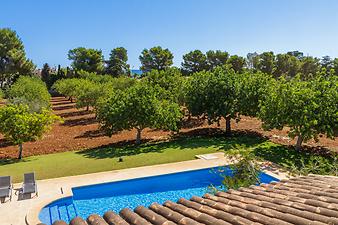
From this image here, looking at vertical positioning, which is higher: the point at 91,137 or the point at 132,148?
the point at 91,137

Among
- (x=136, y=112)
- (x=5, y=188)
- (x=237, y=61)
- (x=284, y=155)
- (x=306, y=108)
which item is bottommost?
(x=284, y=155)

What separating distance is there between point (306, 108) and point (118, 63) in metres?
77.5

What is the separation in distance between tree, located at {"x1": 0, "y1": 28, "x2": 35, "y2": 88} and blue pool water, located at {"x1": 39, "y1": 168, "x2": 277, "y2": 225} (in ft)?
189

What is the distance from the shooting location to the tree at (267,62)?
74062mm

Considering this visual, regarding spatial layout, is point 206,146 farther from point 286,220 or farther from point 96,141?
point 286,220

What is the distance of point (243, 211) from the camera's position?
5.02 metres

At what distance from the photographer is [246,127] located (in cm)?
3194

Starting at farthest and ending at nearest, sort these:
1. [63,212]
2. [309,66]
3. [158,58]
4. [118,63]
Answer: [118,63] < [158,58] < [309,66] < [63,212]

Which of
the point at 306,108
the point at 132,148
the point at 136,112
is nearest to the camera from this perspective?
the point at 306,108

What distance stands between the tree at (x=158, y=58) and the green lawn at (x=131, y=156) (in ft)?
211

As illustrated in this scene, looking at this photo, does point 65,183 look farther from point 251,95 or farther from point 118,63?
point 118,63

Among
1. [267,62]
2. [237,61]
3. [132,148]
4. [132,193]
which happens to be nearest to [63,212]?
[132,193]

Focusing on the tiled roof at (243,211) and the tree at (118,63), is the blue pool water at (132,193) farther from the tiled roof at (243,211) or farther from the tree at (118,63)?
the tree at (118,63)

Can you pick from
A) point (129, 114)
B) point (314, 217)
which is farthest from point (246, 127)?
point (314, 217)
